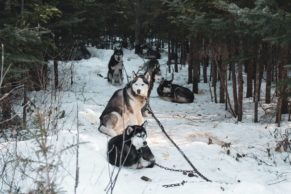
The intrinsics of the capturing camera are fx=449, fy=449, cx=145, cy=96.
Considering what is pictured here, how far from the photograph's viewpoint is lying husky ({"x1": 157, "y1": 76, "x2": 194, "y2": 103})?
17.3 metres

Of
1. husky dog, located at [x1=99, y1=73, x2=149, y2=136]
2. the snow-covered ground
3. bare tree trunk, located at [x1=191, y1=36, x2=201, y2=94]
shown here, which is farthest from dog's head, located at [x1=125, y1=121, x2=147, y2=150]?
bare tree trunk, located at [x1=191, y1=36, x2=201, y2=94]

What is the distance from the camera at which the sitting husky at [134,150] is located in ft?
25.7

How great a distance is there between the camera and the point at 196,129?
11.3m

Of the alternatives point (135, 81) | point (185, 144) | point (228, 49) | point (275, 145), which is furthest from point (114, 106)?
point (228, 49)

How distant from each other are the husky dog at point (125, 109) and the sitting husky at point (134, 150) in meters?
1.39

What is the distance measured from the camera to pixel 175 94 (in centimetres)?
1742

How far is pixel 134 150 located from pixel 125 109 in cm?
196

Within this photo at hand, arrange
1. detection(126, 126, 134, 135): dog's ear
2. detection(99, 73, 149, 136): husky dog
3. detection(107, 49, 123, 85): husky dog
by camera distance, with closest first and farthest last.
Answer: detection(126, 126, 134, 135): dog's ear, detection(99, 73, 149, 136): husky dog, detection(107, 49, 123, 85): husky dog

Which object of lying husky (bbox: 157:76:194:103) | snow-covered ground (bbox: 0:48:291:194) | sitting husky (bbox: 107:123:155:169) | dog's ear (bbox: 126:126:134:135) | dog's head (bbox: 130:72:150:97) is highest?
dog's head (bbox: 130:72:150:97)

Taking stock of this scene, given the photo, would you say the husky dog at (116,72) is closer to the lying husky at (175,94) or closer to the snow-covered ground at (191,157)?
the lying husky at (175,94)

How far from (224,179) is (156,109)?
26.6 feet

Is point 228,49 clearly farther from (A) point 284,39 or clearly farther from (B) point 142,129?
(B) point 142,129

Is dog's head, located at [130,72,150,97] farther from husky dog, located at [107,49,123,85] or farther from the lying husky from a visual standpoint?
husky dog, located at [107,49,123,85]

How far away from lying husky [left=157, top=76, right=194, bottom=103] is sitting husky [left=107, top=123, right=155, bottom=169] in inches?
367
